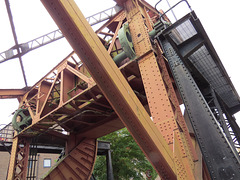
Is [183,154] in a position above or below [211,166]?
above

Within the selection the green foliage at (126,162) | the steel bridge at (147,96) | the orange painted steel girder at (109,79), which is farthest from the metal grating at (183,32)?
the green foliage at (126,162)

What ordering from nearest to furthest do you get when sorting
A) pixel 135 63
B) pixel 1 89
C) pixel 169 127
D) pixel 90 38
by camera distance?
pixel 90 38 < pixel 169 127 < pixel 135 63 < pixel 1 89

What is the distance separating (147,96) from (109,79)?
2.63 metres

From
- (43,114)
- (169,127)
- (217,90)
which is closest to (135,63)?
(169,127)

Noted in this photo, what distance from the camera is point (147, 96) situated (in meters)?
5.07

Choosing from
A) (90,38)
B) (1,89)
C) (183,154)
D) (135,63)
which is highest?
(1,89)

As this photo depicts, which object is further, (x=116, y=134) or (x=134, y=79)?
(x=116, y=134)

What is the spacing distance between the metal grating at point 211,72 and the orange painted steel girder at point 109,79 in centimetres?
384

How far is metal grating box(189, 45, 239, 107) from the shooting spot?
612 cm

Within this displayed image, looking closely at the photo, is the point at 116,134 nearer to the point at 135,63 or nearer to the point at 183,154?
the point at 135,63

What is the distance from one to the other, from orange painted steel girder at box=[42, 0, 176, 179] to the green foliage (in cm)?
1172

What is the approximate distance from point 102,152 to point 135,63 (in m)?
9.71

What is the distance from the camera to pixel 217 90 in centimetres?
807

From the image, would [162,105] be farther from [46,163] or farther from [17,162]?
[46,163]
